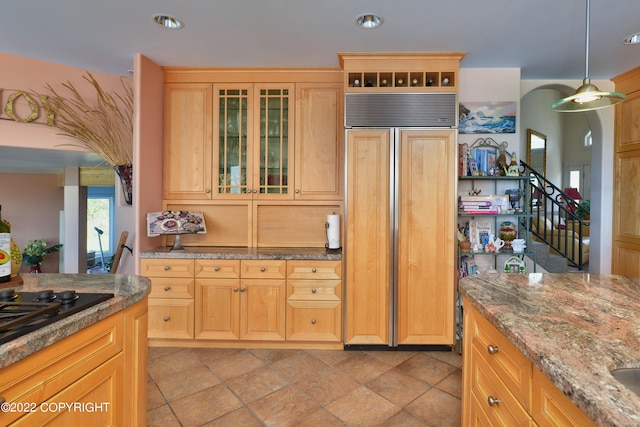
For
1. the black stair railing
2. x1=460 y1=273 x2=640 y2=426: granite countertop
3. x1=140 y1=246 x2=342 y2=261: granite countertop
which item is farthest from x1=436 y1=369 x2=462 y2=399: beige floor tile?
the black stair railing

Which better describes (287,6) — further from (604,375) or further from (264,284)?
(604,375)

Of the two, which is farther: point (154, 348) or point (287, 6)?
point (154, 348)

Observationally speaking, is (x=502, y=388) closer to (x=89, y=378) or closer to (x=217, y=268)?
(x=89, y=378)

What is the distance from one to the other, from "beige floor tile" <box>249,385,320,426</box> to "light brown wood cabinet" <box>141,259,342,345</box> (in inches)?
24.5

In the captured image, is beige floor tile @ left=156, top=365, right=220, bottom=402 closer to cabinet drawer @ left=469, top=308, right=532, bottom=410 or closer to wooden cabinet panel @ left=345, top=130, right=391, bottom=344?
wooden cabinet panel @ left=345, top=130, right=391, bottom=344

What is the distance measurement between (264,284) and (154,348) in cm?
114

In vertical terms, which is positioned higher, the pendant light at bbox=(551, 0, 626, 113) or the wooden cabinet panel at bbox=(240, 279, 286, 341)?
the pendant light at bbox=(551, 0, 626, 113)

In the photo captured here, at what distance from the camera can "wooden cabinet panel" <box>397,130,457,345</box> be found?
2.76 m

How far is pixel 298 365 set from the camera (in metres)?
2.59

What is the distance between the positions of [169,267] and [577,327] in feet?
9.18

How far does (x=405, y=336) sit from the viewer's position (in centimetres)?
279

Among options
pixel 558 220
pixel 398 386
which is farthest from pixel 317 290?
pixel 558 220

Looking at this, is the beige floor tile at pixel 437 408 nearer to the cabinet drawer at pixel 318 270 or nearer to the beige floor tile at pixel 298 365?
the beige floor tile at pixel 298 365

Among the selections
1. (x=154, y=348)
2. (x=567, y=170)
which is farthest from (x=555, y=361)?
(x=567, y=170)
